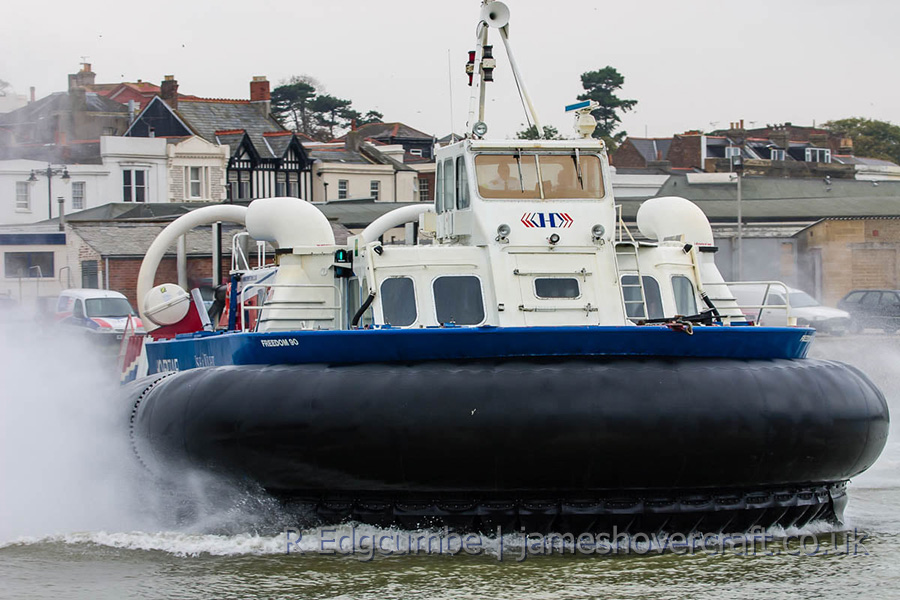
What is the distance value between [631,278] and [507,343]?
1.70m

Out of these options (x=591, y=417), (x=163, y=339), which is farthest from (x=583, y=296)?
(x=163, y=339)

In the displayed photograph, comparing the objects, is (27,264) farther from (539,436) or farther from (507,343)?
(539,436)

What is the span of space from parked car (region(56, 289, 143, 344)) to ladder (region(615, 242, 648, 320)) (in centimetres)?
1372

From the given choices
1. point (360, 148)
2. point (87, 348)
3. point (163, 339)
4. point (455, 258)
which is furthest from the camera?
point (360, 148)

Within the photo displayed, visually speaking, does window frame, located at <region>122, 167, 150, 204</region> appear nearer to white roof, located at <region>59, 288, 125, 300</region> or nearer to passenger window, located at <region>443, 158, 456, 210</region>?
white roof, located at <region>59, 288, 125, 300</region>

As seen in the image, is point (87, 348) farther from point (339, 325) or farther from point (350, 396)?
point (350, 396)

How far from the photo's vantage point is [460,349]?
7.43m

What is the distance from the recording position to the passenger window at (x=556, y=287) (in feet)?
27.2

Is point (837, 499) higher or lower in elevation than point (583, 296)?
lower

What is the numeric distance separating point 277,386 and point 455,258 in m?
1.52

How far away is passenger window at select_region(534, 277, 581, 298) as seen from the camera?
829cm

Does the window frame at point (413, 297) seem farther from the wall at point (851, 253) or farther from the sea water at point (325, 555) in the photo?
the wall at point (851, 253)

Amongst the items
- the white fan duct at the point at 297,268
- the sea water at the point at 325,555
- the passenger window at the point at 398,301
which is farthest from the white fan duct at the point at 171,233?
the passenger window at the point at 398,301

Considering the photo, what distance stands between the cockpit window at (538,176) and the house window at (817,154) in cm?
4756
